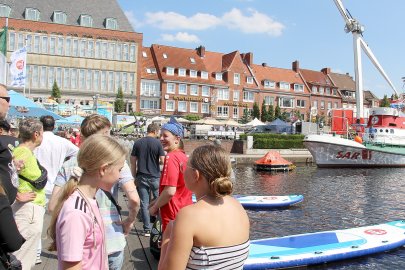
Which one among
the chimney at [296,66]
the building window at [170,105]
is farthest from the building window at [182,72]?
the chimney at [296,66]

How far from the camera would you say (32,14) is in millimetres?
52156

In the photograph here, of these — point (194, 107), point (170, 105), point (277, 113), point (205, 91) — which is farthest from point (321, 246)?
point (277, 113)

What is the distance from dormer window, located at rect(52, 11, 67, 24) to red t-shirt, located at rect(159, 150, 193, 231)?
177ft

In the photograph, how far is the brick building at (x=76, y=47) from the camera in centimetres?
5206

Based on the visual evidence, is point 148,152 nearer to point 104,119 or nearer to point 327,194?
point 104,119

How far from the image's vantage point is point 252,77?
68.4 m

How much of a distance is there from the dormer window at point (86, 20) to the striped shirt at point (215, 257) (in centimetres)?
5655

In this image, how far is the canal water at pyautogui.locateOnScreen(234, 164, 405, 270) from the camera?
1125 centimetres

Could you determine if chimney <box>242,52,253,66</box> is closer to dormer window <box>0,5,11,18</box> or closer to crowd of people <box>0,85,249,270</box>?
dormer window <box>0,5,11,18</box>

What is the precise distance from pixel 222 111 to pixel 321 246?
183ft

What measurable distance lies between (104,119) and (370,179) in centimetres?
2553

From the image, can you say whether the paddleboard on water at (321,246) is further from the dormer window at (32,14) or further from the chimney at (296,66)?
the chimney at (296,66)

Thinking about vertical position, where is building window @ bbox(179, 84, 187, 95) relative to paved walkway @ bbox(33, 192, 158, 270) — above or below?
above

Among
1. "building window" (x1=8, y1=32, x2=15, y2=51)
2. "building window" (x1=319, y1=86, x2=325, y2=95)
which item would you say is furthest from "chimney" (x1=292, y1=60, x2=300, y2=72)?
"building window" (x1=8, y1=32, x2=15, y2=51)
